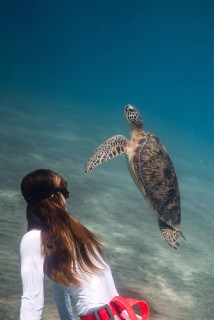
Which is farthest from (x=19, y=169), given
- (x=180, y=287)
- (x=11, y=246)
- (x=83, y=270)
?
(x=83, y=270)

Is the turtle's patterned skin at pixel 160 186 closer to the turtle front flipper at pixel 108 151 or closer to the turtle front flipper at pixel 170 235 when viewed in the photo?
the turtle front flipper at pixel 170 235

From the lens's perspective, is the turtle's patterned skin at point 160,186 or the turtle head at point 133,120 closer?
the turtle's patterned skin at point 160,186

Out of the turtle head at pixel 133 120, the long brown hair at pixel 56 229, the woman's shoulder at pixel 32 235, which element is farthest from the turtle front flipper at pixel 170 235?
the woman's shoulder at pixel 32 235

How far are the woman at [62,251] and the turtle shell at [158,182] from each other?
9.41ft

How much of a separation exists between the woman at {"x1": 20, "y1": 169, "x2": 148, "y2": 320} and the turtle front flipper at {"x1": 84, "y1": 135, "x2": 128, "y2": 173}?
329 cm

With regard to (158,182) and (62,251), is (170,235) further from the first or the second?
(62,251)

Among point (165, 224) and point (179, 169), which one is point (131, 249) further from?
point (179, 169)

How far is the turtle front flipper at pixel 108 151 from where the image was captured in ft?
15.9

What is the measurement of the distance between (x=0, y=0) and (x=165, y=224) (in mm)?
77068

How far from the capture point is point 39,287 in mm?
1248

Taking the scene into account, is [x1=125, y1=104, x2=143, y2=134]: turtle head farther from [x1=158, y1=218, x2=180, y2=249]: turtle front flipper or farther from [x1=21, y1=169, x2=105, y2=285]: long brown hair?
[x1=21, y1=169, x2=105, y2=285]: long brown hair

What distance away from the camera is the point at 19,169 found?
6.09 m

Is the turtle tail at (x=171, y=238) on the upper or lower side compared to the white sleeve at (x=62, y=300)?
upper

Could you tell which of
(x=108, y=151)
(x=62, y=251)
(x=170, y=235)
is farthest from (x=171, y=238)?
(x=62, y=251)
